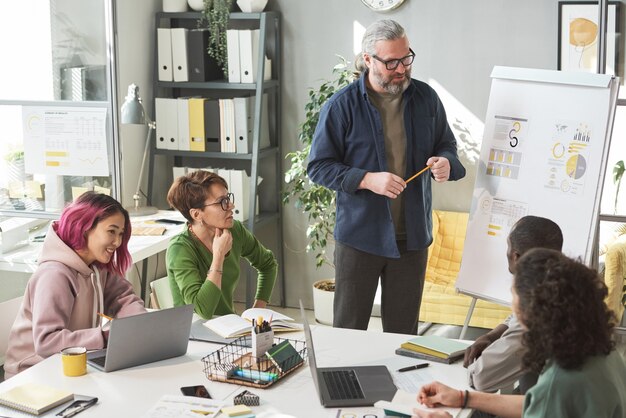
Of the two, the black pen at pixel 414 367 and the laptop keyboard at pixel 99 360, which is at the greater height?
the laptop keyboard at pixel 99 360

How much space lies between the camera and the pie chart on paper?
3.72m

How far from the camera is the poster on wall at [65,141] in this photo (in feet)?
13.9

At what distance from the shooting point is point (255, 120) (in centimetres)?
514

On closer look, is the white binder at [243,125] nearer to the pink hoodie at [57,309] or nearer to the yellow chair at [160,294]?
the yellow chair at [160,294]

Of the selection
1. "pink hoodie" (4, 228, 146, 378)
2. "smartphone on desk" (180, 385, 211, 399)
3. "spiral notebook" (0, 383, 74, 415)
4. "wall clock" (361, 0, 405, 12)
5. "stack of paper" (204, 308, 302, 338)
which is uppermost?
"wall clock" (361, 0, 405, 12)

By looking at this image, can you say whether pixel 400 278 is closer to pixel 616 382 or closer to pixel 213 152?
pixel 616 382

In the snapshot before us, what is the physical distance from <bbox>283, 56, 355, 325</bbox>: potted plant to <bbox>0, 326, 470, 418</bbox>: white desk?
2349mm

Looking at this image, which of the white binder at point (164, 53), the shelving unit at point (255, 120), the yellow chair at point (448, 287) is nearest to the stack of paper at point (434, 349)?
the yellow chair at point (448, 287)

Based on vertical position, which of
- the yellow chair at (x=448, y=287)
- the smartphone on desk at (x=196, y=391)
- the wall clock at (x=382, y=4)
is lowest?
the yellow chair at (x=448, y=287)

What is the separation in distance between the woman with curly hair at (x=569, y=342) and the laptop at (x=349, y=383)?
590 millimetres

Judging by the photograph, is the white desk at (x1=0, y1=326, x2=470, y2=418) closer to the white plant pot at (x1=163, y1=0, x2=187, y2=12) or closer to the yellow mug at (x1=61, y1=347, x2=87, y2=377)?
the yellow mug at (x1=61, y1=347, x2=87, y2=377)

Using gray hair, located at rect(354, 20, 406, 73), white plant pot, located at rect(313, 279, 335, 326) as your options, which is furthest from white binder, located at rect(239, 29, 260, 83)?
gray hair, located at rect(354, 20, 406, 73)

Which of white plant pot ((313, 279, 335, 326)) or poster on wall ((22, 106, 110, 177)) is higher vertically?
poster on wall ((22, 106, 110, 177))

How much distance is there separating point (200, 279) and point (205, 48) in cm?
242
